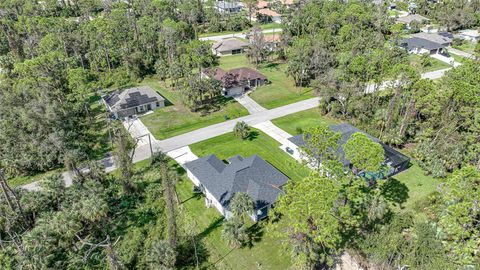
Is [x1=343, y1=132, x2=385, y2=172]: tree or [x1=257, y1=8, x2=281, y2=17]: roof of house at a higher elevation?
[x1=257, y1=8, x2=281, y2=17]: roof of house

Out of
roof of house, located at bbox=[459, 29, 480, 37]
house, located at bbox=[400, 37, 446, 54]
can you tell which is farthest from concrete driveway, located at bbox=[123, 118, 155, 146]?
roof of house, located at bbox=[459, 29, 480, 37]

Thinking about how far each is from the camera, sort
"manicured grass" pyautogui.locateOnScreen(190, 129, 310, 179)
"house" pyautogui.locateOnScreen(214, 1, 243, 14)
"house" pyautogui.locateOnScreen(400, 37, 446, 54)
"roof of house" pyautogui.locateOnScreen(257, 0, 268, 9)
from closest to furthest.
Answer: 1. "manicured grass" pyautogui.locateOnScreen(190, 129, 310, 179)
2. "house" pyautogui.locateOnScreen(400, 37, 446, 54)
3. "house" pyautogui.locateOnScreen(214, 1, 243, 14)
4. "roof of house" pyautogui.locateOnScreen(257, 0, 268, 9)

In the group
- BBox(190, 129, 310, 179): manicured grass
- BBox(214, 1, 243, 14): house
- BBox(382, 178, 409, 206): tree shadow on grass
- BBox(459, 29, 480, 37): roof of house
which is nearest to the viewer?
BBox(382, 178, 409, 206): tree shadow on grass

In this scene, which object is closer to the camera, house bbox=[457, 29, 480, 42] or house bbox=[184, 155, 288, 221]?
house bbox=[184, 155, 288, 221]

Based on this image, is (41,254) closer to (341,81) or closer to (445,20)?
(341,81)

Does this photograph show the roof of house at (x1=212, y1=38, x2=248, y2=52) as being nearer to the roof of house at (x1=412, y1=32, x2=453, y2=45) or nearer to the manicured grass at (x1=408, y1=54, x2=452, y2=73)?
the manicured grass at (x1=408, y1=54, x2=452, y2=73)

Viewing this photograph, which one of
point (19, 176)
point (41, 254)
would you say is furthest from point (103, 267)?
point (19, 176)

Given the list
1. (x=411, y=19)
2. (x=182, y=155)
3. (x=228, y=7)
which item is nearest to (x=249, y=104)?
(x=182, y=155)
